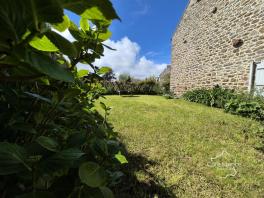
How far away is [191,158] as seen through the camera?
3.24m

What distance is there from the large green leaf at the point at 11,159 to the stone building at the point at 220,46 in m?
7.46

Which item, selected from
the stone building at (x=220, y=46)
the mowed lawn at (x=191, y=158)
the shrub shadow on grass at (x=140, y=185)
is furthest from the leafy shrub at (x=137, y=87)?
the shrub shadow on grass at (x=140, y=185)

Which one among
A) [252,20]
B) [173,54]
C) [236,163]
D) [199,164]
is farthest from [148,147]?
[173,54]

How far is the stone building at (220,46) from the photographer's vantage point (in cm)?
714

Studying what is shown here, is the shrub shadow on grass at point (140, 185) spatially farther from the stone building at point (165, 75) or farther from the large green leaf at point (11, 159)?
the stone building at point (165, 75)

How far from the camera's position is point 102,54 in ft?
2.49

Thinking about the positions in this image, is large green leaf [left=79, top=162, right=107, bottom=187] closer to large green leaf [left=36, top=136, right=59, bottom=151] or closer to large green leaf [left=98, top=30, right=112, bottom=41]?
large green leaf [left=36, top=136, right=59, bottom=151]

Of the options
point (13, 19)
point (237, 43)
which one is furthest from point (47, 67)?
point (237, 43)

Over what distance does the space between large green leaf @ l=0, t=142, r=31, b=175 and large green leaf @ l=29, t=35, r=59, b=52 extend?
6.9 inches

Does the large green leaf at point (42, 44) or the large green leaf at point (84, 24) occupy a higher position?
the large green leaf at point (84, 24)

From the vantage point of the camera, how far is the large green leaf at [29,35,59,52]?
0.39m

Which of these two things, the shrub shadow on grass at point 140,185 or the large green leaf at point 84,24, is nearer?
the large green leaf at point 84,24

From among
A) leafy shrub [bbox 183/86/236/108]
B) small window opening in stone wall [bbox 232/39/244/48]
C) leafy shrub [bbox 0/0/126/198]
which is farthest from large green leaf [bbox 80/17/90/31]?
small window opening in stone wall [bbox 232/39/244/48]

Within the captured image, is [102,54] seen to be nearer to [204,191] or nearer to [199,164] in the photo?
[204,191]
